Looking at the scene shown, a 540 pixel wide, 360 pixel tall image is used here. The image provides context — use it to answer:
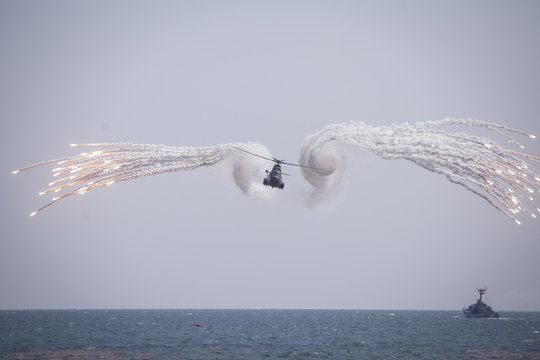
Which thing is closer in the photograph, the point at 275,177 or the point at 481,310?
the point at 275,177

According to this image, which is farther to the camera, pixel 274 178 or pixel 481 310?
pixel 481 310

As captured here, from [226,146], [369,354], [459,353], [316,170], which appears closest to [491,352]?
[459,353]

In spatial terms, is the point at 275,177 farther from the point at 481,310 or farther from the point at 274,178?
the point at 481,310

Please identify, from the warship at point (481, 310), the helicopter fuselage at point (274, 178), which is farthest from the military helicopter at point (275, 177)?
the warship at point (481, 310)

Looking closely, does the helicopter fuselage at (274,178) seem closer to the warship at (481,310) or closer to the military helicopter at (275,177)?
the military helicopter at (275,177)

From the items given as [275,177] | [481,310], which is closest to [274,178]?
[275,177]

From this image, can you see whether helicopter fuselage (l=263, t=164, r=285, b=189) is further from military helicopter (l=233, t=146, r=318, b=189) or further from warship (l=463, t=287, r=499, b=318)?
warship (l=463, t=287, r=499, b=318)

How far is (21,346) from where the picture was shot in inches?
Answer: 3066

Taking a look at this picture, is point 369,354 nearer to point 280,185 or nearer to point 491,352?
point 491,352

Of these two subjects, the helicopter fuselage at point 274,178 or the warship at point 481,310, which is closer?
the helicopter fuselage at point 274,178

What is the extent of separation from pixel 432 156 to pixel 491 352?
3863 centimetres

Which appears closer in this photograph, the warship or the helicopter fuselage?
the helicopter fuselage

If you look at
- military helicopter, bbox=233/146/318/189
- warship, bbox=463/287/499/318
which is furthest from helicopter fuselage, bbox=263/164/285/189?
warship, bbox=463/287/499/318

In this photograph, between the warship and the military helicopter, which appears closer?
the military helicopter
